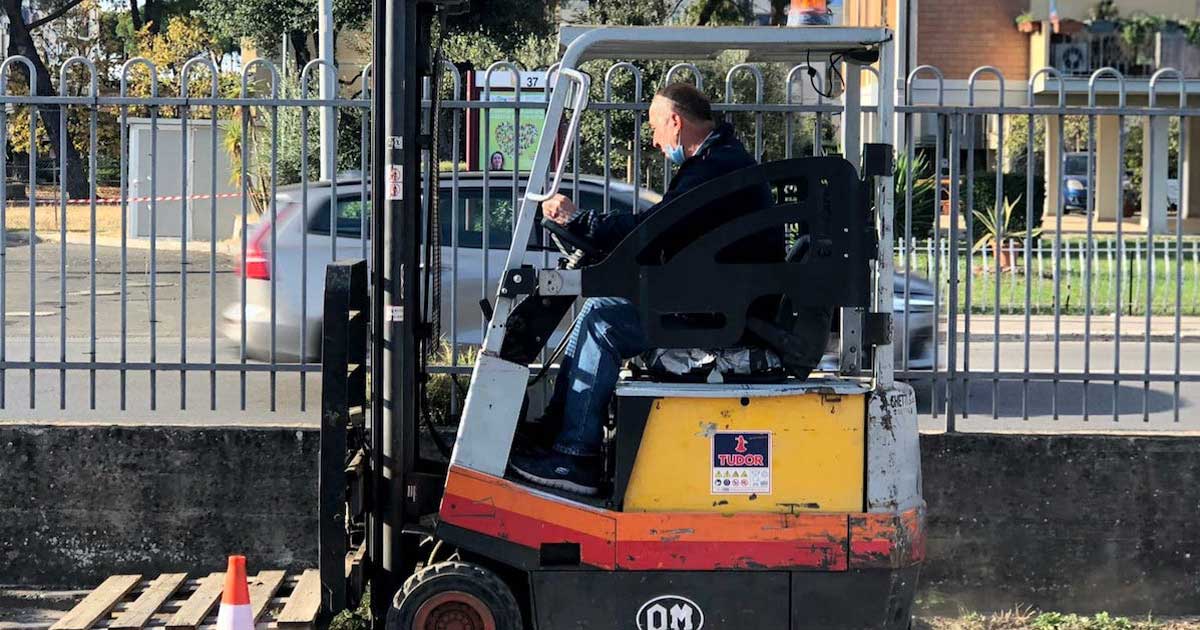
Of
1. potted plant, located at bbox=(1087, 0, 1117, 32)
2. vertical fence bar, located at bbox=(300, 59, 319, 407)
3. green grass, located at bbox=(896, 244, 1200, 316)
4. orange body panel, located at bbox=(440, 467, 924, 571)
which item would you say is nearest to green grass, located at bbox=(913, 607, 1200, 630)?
green grass, located at bbox=(896, 244, 1200, 316)

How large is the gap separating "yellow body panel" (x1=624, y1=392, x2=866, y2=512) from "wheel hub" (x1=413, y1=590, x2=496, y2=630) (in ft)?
2.06

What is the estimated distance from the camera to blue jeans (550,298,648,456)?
4.79 m

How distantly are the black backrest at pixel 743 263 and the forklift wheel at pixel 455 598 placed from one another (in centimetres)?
101

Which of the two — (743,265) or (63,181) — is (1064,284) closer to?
(743,265)

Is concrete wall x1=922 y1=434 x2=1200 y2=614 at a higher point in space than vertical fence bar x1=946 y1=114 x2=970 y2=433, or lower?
lower

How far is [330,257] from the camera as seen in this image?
692 centimetres

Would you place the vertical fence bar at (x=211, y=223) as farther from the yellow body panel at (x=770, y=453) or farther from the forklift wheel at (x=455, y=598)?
the yellow body panel at (x=770, y=453)

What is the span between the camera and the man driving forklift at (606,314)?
474 centimetres

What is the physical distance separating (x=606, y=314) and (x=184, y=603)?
228cm

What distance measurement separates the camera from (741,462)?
15.4 ft

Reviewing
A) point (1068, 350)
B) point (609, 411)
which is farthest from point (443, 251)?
point (1068, 350)

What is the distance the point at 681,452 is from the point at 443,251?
268cm

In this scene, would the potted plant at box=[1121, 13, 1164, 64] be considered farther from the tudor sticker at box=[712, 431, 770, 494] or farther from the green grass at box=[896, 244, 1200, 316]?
the tudor sticker at box=[712, 431, 770, 494]

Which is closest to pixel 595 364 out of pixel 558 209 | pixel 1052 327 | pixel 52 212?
pixel 558 209
